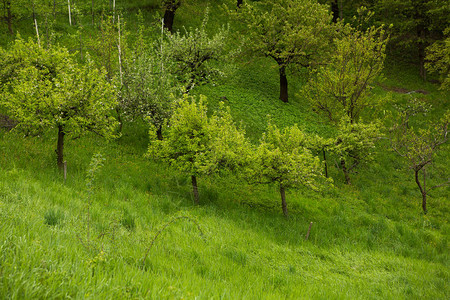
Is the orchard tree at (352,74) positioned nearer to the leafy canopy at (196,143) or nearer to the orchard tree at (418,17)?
the leafy canopy at (196,143)

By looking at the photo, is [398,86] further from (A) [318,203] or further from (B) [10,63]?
(B) [10,63]

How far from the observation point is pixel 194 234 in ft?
28.3

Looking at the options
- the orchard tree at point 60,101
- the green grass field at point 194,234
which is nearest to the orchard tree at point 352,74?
the green grass field at point 194,234

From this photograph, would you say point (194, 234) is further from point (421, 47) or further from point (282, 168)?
point (421, 47)

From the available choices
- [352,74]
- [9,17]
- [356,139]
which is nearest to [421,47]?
[352,74]

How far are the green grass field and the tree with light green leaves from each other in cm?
165

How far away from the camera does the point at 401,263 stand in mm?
10930

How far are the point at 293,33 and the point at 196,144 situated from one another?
1659cm

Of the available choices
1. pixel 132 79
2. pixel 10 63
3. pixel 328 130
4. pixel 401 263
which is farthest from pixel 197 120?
pixel 328 130

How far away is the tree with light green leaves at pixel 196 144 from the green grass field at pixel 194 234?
1649 millimetres

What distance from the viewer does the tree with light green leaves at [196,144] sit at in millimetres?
12422

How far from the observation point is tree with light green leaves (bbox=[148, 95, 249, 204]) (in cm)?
1242

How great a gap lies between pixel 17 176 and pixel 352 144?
729 inches

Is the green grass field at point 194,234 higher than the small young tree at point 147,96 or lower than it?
lower
